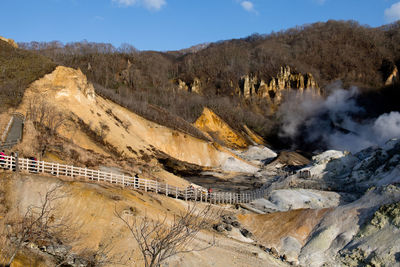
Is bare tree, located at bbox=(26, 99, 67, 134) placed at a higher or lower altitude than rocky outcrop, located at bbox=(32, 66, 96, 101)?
lower

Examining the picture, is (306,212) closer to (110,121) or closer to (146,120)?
(110,121)

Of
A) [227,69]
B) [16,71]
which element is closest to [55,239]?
[16,71]

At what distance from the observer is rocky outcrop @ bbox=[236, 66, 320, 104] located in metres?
152

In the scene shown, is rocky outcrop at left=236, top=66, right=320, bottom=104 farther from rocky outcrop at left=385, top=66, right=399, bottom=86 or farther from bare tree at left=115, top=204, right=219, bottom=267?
bare tree at left=115, top=204, right=219, bottom=267

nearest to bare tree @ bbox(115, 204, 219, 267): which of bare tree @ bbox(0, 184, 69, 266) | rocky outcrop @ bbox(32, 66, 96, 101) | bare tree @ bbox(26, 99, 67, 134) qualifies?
bare tree @ bbox(0, 184, 69, 266)

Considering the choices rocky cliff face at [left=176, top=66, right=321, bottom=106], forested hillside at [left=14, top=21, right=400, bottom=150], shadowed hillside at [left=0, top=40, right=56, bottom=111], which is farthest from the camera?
rocky cliff face at [left=176, top=66, right=321, bottom=106]

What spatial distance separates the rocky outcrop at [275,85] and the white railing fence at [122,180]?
4383 inches

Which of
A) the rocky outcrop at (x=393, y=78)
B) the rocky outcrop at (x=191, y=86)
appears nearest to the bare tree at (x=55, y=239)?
the rocky outcrop at (x=191, y=86)

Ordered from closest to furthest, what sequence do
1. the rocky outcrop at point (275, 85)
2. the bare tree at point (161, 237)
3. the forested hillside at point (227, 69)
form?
the bare tree at point (161, 237), the forested hillside at point (227, 69), the rocky outcrop at point (275, 85)

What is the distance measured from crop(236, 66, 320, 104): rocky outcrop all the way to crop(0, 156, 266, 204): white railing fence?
365 ft

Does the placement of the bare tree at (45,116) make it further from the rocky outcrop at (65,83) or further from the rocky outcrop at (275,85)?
the rocky outcrop at (275,85)

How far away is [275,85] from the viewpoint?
6078 inches

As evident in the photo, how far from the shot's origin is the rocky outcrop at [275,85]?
15150cm

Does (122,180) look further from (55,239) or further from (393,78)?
(393,78)
